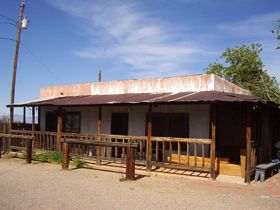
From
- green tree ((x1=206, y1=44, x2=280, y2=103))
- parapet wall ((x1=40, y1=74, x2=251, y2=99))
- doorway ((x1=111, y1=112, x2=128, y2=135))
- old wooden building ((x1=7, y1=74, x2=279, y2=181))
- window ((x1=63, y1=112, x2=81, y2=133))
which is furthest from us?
green tree ((x1=206, y1=44, x2=280, y2=103))

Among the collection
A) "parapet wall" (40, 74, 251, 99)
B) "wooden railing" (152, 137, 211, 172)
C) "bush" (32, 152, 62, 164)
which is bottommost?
"bush" (32, 152, 62, 164)

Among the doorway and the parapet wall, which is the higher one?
the parapet wall

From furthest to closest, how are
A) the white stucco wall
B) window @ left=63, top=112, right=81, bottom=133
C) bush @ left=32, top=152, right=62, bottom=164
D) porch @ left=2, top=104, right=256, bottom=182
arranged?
window @ left=63, top=112, right=81, bottom=133 < bush @ left=32, top=152, right=62, bottom=164 < the white stucco wall < porch @ left=2, top=104, right=256, bottom=182

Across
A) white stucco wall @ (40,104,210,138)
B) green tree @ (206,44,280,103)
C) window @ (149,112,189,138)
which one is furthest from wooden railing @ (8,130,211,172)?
green tree @ (206,44,280,103)

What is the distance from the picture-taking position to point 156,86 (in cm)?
1303

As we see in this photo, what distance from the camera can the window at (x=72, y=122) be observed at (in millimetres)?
14719

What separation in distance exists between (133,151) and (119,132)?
15.6ft

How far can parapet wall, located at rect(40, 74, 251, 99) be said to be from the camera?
38.5 ft

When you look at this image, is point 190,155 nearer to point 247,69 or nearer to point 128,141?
point 128,141

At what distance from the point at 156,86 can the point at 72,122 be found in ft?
15.5

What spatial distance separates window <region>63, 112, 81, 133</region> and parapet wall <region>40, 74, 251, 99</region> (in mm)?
1326

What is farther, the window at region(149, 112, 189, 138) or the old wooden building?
the window at region(149, 112, 189, 138)

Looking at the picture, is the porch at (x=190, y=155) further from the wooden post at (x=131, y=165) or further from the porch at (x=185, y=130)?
the wooden post at (x=131, y=165)

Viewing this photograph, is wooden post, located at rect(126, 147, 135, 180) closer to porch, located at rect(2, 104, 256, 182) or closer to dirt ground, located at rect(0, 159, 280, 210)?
dirt ground, located at rect(0, 159, 280, 210)
